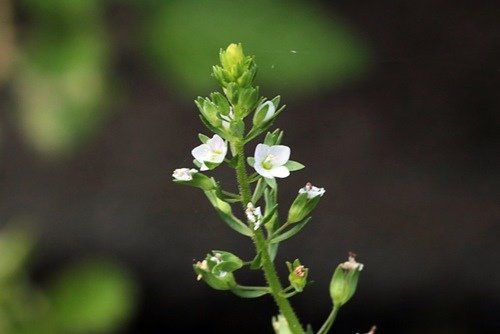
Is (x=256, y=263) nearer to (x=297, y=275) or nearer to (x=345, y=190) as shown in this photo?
(x=297, y=275)

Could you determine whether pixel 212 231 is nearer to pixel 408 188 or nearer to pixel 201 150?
pixel 408 188

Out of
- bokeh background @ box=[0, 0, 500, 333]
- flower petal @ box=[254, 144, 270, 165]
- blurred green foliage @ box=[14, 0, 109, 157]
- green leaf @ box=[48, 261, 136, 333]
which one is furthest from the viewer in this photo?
bokeh background @ box=[0, 0, 500, 333]

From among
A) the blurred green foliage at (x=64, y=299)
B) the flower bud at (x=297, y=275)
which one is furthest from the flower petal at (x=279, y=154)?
the blurred green foliage at (x=64, y=299)

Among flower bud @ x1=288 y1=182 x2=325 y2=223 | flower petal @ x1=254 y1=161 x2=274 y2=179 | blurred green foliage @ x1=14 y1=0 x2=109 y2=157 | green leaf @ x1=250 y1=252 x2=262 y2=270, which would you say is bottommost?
blurred green foliage @ x1=14 y1=0 x2=109 y2=157

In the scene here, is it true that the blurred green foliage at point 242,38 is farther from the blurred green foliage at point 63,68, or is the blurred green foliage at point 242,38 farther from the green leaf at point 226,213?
the green leaf at point 226,213

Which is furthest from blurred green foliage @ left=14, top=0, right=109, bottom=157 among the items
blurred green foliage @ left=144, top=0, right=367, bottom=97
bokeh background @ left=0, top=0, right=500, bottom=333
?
bokeh background @ left=0, top=0, right=500, bottom=333

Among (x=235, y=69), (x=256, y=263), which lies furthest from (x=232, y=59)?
(x=256, y=263)

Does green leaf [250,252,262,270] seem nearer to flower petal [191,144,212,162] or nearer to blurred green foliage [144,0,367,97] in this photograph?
flower petal [191,144,212,162]
